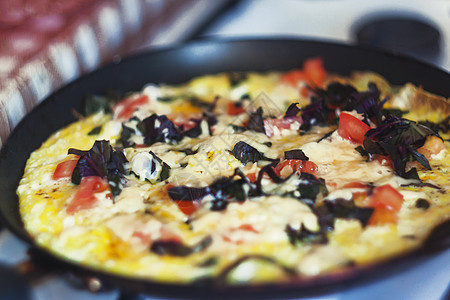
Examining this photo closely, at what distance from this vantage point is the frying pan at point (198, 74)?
1746mm

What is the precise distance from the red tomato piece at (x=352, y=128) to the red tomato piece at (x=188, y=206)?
106 cm

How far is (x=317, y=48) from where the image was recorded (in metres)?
3.82

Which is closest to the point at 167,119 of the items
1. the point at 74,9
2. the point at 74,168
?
the point at 74,168

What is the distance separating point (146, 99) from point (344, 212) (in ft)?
5.88

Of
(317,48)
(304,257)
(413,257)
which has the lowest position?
(304,257)

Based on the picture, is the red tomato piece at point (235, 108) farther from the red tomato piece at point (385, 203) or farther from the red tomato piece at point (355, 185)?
the red tomato piece at point (385, 203)

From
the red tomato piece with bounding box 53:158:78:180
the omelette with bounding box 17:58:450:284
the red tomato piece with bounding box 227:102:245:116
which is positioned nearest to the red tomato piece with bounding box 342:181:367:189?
the omelette with bounding box 17:58:450:284

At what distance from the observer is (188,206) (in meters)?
2.43

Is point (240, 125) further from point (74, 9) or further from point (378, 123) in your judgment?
point (74, 9)

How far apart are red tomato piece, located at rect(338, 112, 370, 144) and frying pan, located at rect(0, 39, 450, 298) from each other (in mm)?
741

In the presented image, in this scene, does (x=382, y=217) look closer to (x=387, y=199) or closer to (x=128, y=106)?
(x=387, y=199)

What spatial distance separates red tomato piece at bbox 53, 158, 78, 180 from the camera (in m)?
2.75

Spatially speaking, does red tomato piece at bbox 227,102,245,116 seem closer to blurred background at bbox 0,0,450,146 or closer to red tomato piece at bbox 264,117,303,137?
red tomato piece at bbox 264,117,303,137

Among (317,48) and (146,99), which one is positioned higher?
(317,48)
